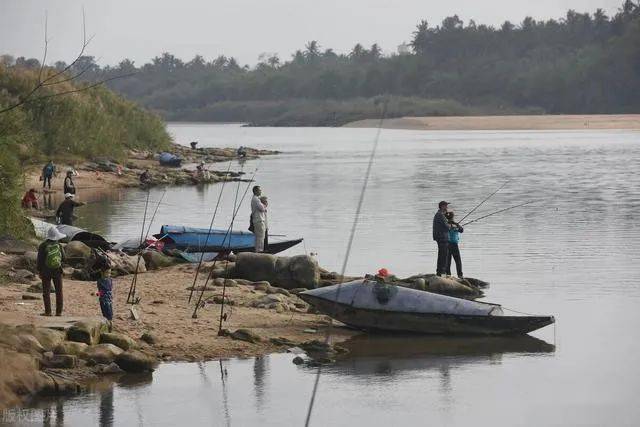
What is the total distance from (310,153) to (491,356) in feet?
252

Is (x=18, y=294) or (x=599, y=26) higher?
(x=599, y=26)

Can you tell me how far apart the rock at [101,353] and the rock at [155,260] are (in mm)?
8765

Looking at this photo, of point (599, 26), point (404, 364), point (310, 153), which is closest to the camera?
point (404, 364)

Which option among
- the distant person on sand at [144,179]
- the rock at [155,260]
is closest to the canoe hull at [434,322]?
the rock at [155,260]

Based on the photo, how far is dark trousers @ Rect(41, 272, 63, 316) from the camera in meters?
18.7

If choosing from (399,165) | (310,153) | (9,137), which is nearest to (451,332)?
(9,137)

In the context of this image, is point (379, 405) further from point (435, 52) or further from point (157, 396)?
point (435, 52)

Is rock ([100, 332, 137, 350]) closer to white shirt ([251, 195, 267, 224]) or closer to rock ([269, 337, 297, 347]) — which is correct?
rock ([269, 337, 297, 347])

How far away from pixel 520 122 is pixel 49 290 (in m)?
136

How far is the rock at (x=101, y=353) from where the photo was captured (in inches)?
686

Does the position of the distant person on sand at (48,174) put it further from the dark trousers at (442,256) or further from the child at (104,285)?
the child at (104,285)

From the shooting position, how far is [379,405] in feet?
54.2

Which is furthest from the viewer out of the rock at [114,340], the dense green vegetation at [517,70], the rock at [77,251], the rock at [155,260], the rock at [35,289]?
the dense green vegetation at [517,70]

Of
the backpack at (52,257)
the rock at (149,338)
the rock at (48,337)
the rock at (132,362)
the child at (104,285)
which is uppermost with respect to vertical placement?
the backpack at (52,257)
